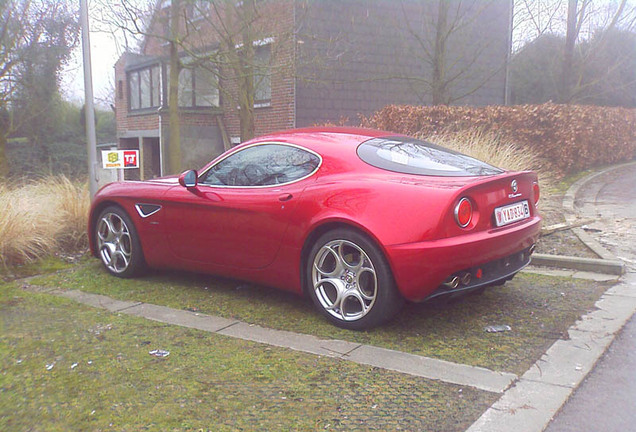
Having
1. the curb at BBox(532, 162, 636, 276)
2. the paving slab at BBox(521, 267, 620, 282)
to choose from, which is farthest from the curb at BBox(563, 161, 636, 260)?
the paving slab at BBox(521, 267, 620, 282)

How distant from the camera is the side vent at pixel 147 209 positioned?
5.43 meters

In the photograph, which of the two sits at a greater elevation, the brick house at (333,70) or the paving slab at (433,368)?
the brick house at (333,70)

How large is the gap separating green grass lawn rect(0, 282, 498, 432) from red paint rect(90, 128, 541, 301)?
66cm

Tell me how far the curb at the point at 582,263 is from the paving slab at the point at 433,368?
2.88 m

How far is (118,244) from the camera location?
5.86 m

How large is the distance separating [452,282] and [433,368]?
2.07 ft

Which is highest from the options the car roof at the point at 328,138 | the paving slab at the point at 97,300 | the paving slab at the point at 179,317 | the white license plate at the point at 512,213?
the car roof at the point at 328,138

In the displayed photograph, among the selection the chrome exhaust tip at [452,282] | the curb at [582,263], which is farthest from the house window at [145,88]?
the chrome exhaust tip at [452,282]

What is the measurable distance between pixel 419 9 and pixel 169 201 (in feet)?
49.9

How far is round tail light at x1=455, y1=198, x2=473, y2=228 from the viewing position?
149 inches

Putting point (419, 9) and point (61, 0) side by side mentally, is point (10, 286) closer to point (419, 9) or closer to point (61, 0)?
point (61, 0)

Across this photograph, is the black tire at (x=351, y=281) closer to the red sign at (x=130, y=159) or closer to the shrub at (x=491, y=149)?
the red sign at (x=130, y=159)

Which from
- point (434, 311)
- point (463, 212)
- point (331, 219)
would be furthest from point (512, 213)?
point (331, 219)

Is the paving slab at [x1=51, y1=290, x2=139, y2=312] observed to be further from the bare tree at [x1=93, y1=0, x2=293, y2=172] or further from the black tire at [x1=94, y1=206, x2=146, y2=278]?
the bare tree at [x1=93, y1=0, x2=293, y2=172]
